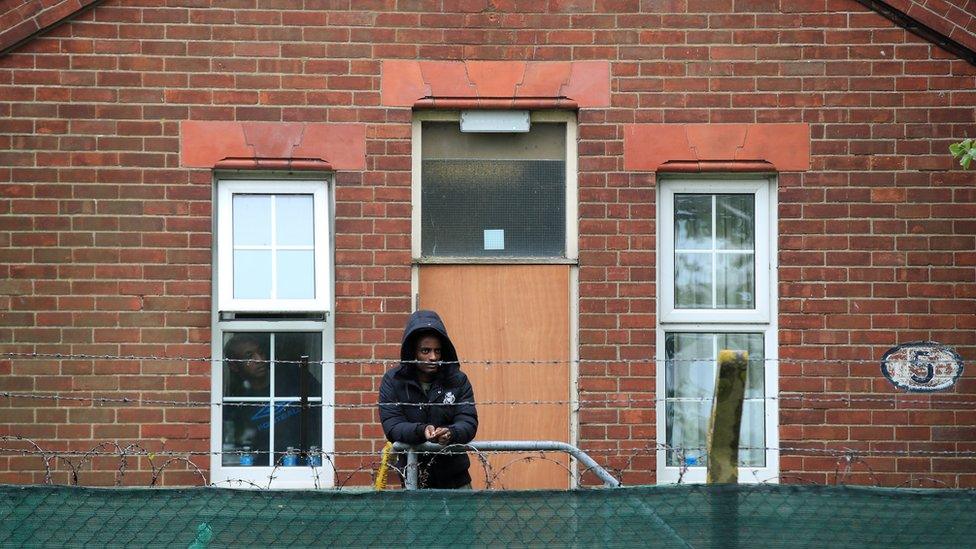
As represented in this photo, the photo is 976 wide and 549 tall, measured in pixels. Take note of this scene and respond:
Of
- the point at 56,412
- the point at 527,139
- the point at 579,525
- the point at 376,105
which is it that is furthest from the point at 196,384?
the point at 579,525

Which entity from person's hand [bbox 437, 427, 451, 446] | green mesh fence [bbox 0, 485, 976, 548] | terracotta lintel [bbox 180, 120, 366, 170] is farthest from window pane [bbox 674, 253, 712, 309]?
green mesh fence [bbox 0, 485, 976, 548]

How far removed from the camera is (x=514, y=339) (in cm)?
877

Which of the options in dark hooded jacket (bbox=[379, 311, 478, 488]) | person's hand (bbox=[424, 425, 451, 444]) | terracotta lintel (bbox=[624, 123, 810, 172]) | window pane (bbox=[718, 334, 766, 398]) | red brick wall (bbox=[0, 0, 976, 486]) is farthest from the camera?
window pane (bbox=[718, 334, 766, 398])

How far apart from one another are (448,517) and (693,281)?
14.8 feet

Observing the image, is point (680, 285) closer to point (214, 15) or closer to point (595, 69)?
point (595, 69)

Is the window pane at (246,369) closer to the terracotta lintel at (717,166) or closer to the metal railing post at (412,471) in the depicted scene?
the metal railing post at (412,471)

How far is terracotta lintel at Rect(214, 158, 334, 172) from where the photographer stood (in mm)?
8625

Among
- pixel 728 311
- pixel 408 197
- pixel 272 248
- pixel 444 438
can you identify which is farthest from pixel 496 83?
pixel 444 438

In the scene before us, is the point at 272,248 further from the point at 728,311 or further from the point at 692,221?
the point at 728,311

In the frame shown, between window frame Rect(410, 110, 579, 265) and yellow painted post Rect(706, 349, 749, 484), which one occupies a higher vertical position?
window frame Rect(410, 110, 579, 265)

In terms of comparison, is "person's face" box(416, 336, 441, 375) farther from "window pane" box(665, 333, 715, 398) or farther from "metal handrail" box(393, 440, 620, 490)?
"window pane" box(665, 333, 715, 398)

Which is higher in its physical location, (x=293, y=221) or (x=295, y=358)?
(x=293, y=221)

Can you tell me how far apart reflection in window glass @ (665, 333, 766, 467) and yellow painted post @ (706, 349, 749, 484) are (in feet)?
13.0

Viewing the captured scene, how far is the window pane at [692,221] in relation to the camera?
895 centimetres
